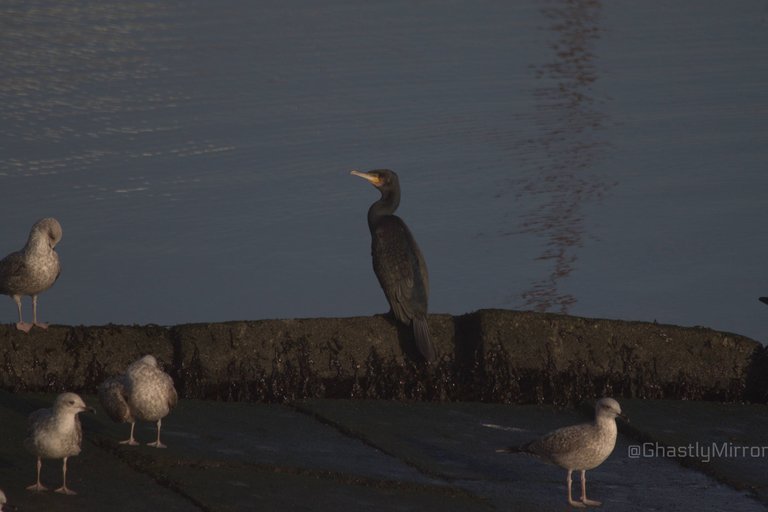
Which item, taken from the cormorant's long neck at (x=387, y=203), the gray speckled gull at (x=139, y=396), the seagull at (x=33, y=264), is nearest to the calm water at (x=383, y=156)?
the cormorant's long neck at (x=387, y=203)

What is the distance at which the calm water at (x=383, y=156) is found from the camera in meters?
16.0

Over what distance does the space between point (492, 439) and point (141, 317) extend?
19.1 ft

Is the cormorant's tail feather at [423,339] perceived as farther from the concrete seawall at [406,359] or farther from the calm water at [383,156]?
the calm water at [383,156]

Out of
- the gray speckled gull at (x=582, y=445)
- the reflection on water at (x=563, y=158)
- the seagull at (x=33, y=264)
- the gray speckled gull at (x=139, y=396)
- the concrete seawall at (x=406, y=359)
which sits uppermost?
the reflection on water at (x=563, y=158)

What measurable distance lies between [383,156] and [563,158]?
2.54 metres

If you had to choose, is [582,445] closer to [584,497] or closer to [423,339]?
[584,497]

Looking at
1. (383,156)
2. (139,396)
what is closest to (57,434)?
(139,396)

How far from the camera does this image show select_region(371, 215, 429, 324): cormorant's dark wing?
11.0 m

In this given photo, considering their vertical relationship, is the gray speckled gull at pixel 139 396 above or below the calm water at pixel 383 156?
below

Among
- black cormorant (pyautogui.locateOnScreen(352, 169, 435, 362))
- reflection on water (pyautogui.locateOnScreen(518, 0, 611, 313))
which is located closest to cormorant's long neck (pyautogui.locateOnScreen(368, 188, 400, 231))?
black cormorant (pyautogui.locateOnScreen(352, 169, 435, 362))

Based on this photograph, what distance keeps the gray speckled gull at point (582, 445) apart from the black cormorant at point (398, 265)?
192cm

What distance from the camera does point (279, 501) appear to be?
8.45 metres

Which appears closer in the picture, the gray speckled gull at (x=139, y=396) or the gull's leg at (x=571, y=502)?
the gull's leg at (x=571, y=502)

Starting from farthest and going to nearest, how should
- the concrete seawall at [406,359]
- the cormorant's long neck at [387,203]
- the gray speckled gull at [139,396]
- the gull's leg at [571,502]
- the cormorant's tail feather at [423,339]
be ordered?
the cormorant's long neck at [387,203]
the cormorant's tail feather at [423,339]
the concrete seawall at [406,359]
the gray speckled gull at [139,396]
the gull's leg at [571,502]
